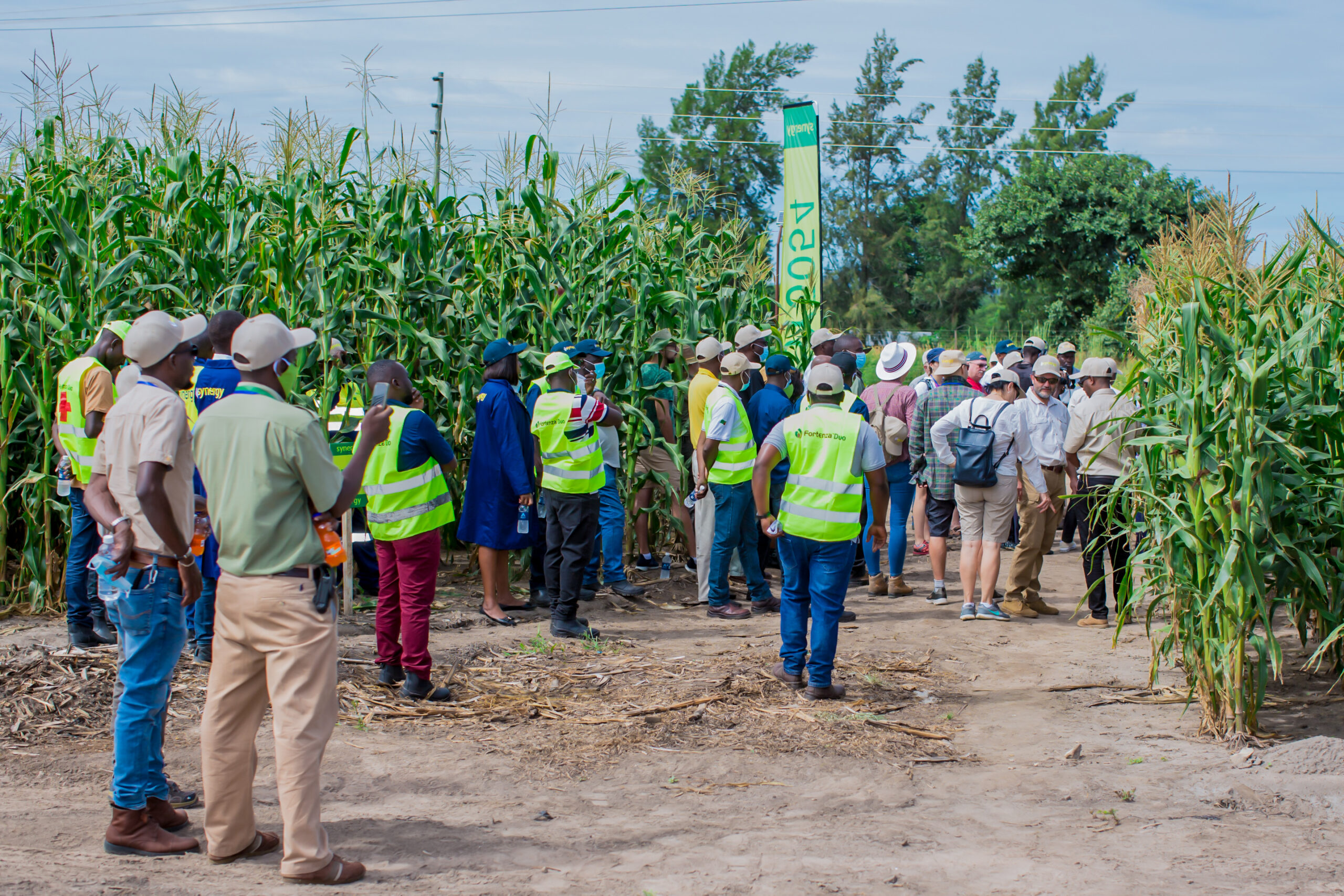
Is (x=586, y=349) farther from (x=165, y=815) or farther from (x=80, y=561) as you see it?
(x=165, y=815)

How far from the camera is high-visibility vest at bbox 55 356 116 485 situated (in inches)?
237

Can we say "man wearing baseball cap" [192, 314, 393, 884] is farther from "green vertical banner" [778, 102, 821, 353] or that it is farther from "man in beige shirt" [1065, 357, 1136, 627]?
"green vertical banner" [778, 102, 821, 353]

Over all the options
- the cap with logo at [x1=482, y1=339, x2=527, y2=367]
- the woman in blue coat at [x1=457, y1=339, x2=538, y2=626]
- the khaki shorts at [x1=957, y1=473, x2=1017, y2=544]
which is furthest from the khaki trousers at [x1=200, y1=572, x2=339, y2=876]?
the khaki shorts at [x1=957, y1=473, x2=1017, y2=544]

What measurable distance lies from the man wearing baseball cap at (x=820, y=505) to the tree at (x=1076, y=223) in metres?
27.9

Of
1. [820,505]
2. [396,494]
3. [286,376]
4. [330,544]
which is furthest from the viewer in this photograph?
[820,505]

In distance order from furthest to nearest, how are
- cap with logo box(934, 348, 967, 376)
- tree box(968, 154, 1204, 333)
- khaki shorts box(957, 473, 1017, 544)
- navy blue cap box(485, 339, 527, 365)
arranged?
tree box(968, 154, 1204, 333), cap with logo box(934, 348, 967, 376), khaki shorts box(957, 473, 1017, 544), navy blue cap box(485, 339, 527, 365)

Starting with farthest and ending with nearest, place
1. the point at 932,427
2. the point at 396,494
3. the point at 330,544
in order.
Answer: the point at 932,427 → the point at 396,494 → the point at 330,544

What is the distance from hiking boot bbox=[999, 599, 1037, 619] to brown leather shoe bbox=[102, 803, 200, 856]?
254 inches

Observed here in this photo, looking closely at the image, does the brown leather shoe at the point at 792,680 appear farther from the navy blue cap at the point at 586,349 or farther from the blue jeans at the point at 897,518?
the blue jeans at the point at 897,518

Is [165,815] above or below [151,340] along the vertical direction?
below

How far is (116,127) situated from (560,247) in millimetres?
3801

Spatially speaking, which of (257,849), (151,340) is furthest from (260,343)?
(257,849)

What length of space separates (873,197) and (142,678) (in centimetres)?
5957

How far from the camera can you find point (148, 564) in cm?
395
